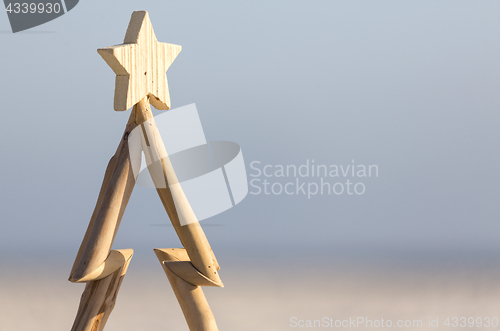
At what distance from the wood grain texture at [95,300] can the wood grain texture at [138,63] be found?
0.76 meters

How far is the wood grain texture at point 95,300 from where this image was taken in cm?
252

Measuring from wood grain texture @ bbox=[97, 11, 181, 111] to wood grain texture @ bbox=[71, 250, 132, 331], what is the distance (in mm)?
758

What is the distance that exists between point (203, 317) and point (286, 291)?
259cm

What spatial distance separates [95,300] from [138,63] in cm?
113

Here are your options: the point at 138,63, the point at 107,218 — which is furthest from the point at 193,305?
the point at 138,63

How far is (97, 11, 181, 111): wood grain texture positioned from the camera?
2.25 m

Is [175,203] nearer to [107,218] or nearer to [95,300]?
[107,218]

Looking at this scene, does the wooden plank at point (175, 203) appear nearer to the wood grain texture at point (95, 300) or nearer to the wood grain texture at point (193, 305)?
the wood grain texture at point (193, 305)

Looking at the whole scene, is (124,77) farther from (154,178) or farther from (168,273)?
(168,273)

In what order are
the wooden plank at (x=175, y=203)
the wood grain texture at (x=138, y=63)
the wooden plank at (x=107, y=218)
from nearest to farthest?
the wood grain texture at (x=138, y=63) → the wooden plank at (x=107, y=218) → the wooden plank at (x=175, y=203)

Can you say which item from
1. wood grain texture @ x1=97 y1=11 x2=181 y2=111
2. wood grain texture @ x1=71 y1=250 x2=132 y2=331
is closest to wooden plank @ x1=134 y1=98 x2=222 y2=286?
wood grain texture @ x1=97 y1=11 x2=181 y2=111

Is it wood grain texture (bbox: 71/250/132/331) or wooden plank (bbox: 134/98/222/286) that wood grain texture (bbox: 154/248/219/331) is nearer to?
wooden plank (bbox: 134/98/222/286)

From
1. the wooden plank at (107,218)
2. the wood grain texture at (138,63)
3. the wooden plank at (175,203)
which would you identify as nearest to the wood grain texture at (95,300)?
the wooden plank at (107,218)

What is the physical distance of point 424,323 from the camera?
167 inches
